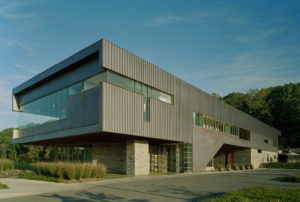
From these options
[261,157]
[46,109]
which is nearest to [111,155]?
[46,109]

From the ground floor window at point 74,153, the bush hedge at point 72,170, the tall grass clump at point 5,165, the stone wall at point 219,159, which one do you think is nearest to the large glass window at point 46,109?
the tall grass clump at point 5,165

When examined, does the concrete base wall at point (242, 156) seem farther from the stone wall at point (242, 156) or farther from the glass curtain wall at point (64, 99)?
the glass curtain wall at point (64, 99)

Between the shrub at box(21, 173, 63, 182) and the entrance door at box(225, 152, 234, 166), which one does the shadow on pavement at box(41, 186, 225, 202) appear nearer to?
the shrub at box(21, 173, 63, 182)

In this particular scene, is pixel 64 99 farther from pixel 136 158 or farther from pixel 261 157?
pixel 261 157

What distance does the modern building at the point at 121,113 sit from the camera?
1778 centimetres

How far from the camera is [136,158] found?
2056cm

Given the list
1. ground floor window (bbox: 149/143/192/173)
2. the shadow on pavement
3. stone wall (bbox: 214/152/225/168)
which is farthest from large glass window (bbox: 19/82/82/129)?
stone wall (bbox: 214/152/225/168)

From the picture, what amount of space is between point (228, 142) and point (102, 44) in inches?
929

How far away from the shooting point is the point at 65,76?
71.9ft

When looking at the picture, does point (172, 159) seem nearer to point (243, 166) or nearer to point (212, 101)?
point (212, 101)

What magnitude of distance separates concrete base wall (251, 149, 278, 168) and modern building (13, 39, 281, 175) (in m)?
12.8

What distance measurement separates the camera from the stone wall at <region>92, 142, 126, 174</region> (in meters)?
22.9

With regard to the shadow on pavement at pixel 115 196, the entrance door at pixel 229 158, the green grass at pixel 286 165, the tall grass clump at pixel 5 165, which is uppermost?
the shadow on pavement at pixel 115 196

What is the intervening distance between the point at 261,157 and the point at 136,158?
3357cm
